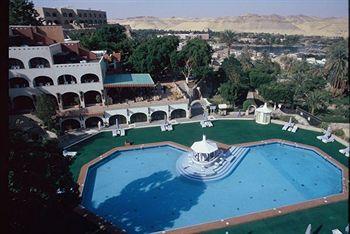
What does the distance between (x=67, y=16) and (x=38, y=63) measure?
2614 inches

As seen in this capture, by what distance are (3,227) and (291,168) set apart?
3080cm

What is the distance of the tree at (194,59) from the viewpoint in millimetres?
50500

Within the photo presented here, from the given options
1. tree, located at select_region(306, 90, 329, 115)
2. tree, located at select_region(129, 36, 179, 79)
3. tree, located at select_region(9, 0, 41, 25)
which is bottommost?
tree, located at select_region(306, 90, 329, 115)

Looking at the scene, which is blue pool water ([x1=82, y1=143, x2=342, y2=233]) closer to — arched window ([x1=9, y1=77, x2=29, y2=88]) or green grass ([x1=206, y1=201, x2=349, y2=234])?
green grass ([x1=206, y1=201, x2=349, y2=234])

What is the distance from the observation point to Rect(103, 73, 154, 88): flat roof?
1608 inches

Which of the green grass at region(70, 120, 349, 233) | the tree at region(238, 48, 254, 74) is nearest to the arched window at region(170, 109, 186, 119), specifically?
the green grass at region(70, 120, 349, 233)

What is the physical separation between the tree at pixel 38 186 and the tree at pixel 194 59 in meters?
35.9

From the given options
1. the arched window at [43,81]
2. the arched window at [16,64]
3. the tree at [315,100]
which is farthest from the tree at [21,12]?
the tree at [315,100]

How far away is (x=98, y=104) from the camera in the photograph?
41.1m

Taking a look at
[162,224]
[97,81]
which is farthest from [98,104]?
[162,224]

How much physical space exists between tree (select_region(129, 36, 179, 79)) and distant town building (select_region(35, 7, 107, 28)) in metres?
52.3

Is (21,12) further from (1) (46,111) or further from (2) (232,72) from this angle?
(2) (232,72)

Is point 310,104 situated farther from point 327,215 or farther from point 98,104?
point 98,104

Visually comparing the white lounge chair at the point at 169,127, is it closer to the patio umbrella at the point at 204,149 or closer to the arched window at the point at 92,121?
the patio umbrella at the point at 204,149
